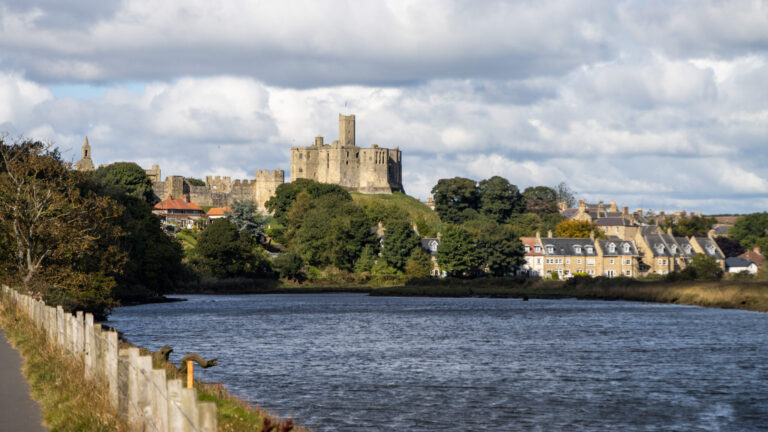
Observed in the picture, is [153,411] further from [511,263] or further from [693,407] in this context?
[511,263]

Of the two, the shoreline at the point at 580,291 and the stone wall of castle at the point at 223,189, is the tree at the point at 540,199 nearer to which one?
the stone wall of castle at the point at 223,189

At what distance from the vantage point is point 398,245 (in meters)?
105

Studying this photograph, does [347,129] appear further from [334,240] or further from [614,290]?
[614,290]

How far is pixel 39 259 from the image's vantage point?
37.1 metres

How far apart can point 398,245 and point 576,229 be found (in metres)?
42.5

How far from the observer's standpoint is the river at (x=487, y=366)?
22656mm

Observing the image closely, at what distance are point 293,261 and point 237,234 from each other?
6.93 meters

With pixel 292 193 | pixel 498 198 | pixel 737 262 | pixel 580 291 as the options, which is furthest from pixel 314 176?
pixel 580 291

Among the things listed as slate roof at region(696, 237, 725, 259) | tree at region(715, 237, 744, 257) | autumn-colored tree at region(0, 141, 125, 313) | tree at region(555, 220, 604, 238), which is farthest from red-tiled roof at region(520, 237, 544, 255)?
autumn-colored tree at region(0, 141, 125, 313)

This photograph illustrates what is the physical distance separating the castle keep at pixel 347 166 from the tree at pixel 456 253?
2672 inches

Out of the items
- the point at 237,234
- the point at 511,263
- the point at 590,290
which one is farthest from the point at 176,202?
the point at 590,290

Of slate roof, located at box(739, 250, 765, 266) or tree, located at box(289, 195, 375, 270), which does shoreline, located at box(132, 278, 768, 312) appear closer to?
tree, located at box(289, 195, 375, 270)

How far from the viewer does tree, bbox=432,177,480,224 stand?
5881 inches

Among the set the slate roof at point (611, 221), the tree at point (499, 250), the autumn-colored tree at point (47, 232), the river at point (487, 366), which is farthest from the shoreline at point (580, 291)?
the slate roof at point (611, 221)
